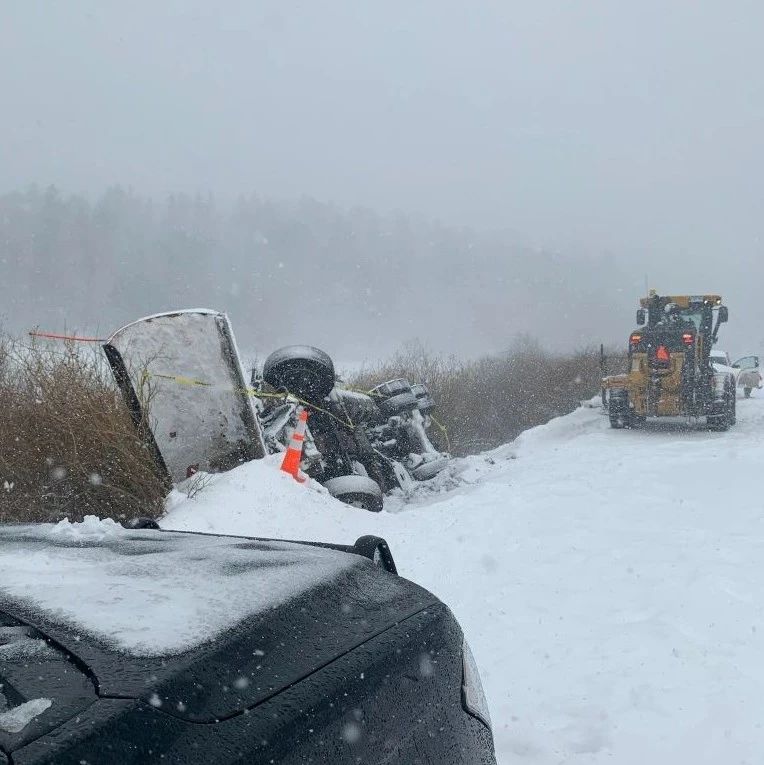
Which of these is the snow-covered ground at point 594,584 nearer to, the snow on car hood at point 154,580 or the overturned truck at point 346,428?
the overturned truck at point 346,428

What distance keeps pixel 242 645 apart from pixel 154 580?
45cm

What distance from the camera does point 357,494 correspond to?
7637mm

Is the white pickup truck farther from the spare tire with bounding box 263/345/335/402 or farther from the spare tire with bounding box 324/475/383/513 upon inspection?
the spare tire with bounding box 324/475/383/513

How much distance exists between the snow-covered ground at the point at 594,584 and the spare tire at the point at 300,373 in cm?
177

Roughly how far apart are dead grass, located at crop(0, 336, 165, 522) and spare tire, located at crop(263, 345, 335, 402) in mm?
2686

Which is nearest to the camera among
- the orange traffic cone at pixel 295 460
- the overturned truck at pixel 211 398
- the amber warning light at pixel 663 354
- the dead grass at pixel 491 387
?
the overturned truck at pixel 211 398

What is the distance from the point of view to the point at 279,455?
7.46 meters

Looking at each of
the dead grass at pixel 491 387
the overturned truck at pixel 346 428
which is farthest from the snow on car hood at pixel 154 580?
the dead grass at pixel 491 387

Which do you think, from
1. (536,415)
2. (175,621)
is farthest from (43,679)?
(536,415)

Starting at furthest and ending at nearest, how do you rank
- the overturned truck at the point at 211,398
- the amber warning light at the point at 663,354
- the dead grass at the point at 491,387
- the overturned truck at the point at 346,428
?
the dead grass at the point at 491,387 → the amber warning light at the point at 663,354 → the overturned truck at the point at 346,428 → the overturned truck at the point at 211,398

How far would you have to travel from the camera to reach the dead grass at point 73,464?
20.1 feet

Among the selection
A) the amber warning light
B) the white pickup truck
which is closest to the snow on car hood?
the amber warning light

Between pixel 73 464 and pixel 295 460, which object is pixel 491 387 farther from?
pixel 73 464

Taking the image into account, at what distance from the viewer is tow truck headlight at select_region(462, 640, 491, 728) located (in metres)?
1.78
